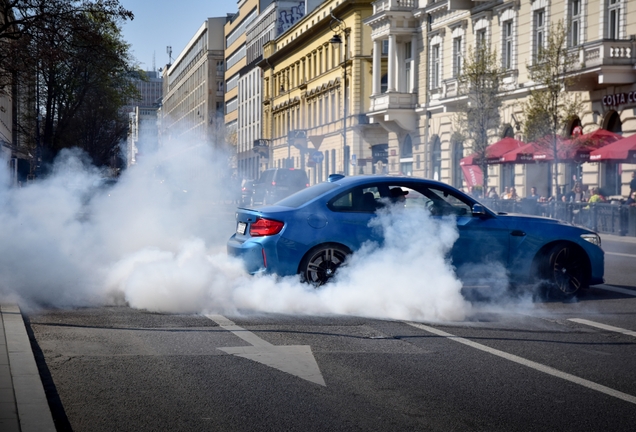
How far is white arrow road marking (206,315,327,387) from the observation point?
267 inches

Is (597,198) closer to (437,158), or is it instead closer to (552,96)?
(552,96)

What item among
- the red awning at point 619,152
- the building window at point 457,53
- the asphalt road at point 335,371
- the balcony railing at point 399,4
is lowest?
the asphalt road at point 335,371

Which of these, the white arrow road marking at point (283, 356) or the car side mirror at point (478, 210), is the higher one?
the car side mirror at point (478, 210)

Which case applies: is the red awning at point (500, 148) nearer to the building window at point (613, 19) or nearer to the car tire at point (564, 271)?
the building window at point (613, 19)

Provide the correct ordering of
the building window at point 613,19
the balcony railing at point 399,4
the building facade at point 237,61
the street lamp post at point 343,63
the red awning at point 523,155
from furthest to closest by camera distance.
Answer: the building facade at point 237,61
the street lamp post at point 343,63
the balcony railing at point 399,4
the red awning at point 523,155
the building window at point 613,19

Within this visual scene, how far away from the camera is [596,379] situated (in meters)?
6.64

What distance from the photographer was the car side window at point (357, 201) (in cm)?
1072

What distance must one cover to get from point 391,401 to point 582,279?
6.00 m

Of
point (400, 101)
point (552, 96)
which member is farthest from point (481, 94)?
point (400, 101)

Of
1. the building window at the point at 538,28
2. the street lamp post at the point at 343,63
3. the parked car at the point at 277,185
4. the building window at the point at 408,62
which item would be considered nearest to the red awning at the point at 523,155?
the building window at the point at 538,28

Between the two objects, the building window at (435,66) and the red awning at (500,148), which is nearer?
the red awning at (500,148)

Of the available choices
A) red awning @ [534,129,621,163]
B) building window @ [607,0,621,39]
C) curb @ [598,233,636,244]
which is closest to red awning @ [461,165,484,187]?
red awning @ [534,129,621,163]

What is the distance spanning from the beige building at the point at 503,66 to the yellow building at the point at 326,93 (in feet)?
11.9

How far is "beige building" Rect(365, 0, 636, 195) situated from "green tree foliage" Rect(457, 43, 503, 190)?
119 centimetres
